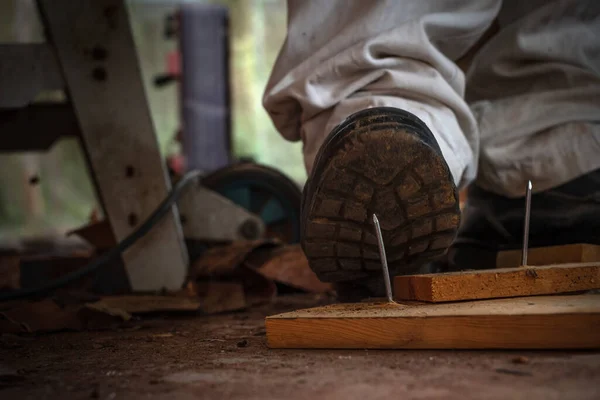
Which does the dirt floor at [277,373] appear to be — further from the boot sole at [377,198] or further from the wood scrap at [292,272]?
the wood scrap at [292,272]

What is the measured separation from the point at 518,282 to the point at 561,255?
0.94 feet

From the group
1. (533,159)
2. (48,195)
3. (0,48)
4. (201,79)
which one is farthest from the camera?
(48,195)

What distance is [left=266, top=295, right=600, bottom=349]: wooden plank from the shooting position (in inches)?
28.7

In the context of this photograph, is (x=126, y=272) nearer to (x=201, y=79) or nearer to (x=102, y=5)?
(x=102, y=5)

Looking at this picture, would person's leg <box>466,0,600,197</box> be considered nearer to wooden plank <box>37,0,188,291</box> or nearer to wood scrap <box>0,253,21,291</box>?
wooden plank <box>37,0,188,291</box>

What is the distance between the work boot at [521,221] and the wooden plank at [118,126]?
2.39 feet

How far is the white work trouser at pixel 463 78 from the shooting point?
1146 millimetres

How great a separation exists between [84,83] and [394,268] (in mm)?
963

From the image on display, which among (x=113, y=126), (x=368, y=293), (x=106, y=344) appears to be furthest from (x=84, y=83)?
(x=368, y=293)

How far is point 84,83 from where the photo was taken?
1592 millimetres

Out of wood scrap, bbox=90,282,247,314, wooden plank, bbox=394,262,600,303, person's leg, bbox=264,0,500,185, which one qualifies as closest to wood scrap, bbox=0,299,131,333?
wood scrap, bbox=90,282,247,314

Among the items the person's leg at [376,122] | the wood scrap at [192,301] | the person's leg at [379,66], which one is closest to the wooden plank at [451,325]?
the person's leg at [376,122]

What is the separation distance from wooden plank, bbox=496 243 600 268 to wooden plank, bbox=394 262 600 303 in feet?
0.69

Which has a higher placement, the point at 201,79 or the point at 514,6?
the point at 201,79
